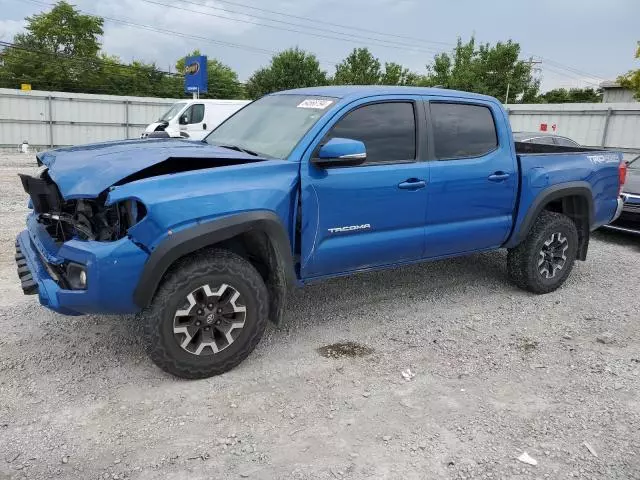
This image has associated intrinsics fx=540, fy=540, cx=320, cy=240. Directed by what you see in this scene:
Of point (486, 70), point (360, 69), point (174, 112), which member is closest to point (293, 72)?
point (360, 69)

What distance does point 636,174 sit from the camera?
27.7ft

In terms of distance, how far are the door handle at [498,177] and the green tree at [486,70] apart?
32426 millimetres

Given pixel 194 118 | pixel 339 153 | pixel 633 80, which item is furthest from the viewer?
pixel 633 80

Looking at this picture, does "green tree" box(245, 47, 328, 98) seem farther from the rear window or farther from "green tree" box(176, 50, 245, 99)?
the rear window

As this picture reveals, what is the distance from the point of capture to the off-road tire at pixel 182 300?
322 cm

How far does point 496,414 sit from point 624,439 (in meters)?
0.69

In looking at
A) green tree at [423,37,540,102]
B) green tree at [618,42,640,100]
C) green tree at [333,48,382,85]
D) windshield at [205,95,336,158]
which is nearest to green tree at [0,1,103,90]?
green tree at [333,48,382,85]

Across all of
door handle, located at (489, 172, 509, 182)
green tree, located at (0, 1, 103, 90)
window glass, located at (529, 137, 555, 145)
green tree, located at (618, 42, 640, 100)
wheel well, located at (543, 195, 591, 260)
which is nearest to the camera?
door handle, located at (489, 172, 509, 182)

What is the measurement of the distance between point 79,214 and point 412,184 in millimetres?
2359

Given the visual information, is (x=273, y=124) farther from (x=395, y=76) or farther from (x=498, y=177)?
(x=395, y=76)

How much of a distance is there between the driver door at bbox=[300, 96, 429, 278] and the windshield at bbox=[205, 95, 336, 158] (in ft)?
0.69

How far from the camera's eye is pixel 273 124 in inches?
167

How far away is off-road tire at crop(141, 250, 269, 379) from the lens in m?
3.22

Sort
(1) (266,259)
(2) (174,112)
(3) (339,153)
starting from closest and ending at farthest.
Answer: (3) (339,153), (1) (266,259), (2) (174,112)
